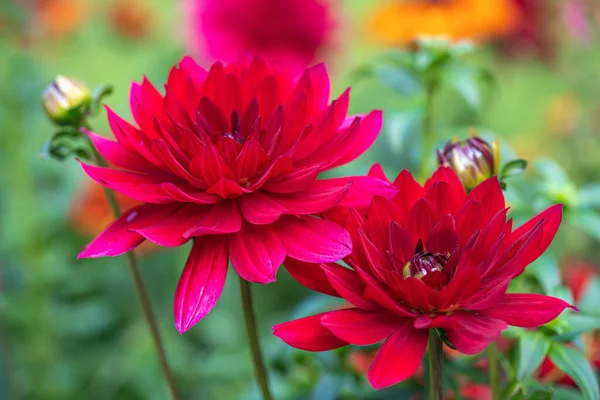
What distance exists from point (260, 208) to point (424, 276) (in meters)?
0.08

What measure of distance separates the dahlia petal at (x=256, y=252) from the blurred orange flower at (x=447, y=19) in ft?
2.19

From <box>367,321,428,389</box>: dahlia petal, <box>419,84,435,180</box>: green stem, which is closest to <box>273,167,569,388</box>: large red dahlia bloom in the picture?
<box>367,321,428,389</box>: dahlia petal

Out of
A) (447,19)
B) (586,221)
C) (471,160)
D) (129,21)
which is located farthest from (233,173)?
(129,21)

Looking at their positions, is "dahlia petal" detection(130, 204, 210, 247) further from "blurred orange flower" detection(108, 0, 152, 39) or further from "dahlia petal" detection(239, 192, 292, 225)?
"blurred orange flower" detection(108, 0, 152, 39)

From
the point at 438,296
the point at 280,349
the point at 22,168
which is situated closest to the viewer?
the point at 438,296

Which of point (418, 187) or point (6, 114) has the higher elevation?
point (6, 114)

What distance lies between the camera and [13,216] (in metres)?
0.84

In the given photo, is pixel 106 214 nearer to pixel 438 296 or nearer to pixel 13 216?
pixel 13 216

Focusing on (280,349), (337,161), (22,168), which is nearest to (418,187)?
(337,161)

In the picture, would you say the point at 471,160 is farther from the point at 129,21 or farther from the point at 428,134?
the point at 129,21

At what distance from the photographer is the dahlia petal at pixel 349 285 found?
0.29 meters

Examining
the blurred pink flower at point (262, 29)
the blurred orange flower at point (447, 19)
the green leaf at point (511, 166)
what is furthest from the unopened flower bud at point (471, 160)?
the blurred orange flower at point (447, 19)

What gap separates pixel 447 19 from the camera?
99 cm

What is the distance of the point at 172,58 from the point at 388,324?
72 centimetres
